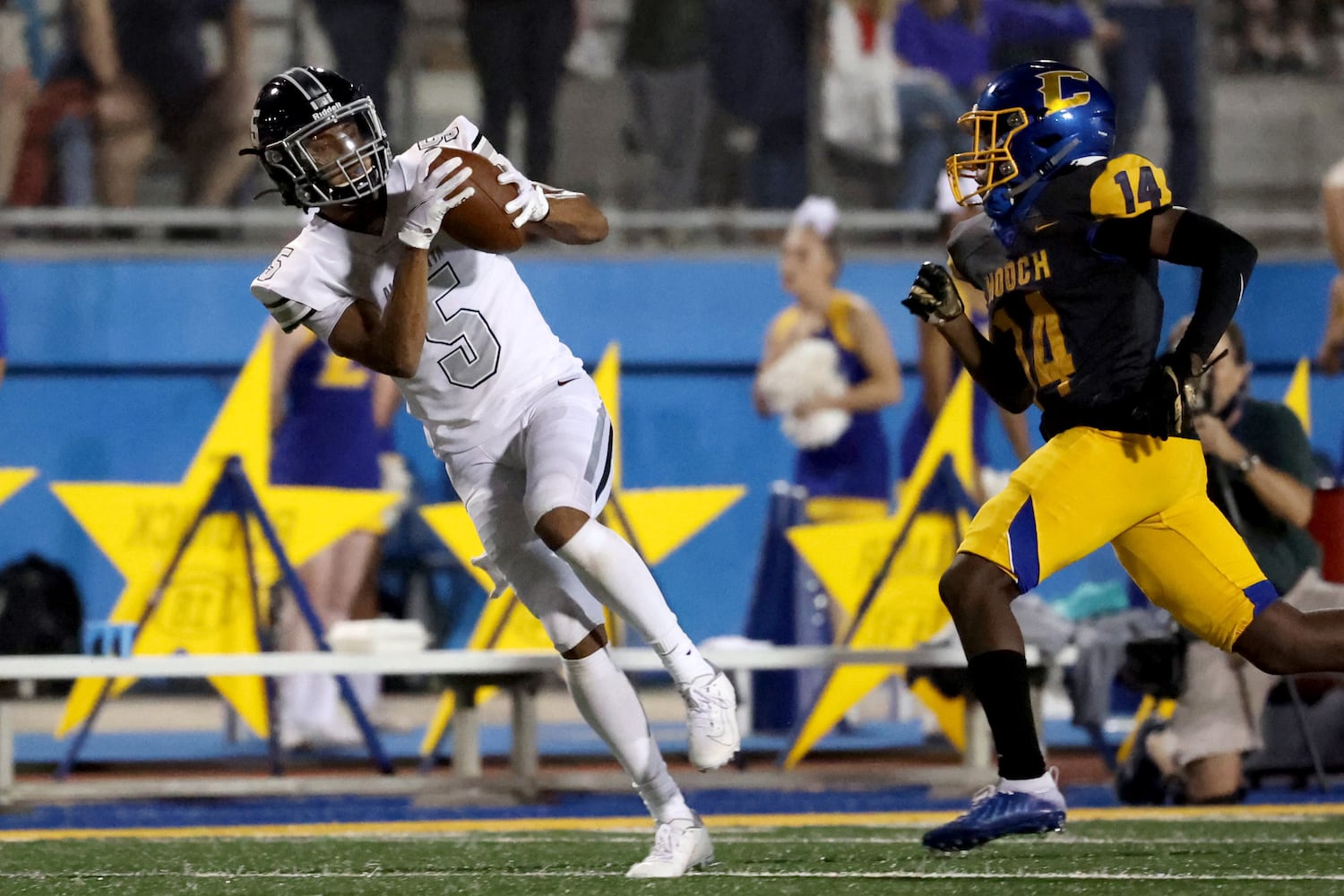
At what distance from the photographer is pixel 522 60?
9859 mm

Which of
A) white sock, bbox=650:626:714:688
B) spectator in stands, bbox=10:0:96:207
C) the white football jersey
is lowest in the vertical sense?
white sock, bbox=650:626:714:688

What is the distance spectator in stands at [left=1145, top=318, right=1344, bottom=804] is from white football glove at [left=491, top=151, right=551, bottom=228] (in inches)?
101

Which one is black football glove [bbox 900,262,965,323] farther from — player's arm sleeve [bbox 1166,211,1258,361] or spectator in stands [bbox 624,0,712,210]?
spectator in stands [bbox 624,0,712,210]

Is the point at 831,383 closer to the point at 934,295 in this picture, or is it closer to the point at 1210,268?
the point at 934,295

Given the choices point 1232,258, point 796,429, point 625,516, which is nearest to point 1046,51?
point 796,429

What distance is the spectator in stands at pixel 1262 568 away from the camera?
6109mm

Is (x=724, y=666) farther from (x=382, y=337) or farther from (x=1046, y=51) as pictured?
(x=1046, y=51)

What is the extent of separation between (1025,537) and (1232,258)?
0.69 meters

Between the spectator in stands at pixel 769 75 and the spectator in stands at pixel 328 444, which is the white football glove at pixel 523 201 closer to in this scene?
the spectator in stands at pixel 328 444

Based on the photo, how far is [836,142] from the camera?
32.1ft

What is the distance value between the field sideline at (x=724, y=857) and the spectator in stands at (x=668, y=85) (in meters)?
4.67

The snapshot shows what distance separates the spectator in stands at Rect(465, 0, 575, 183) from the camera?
981cm

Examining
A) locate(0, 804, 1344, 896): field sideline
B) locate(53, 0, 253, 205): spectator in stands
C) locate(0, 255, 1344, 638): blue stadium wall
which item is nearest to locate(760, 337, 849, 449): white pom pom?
locate(0, 255, 1344, 638): blue stadium wall

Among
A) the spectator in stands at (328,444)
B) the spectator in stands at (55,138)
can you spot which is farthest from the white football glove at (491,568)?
the spectator in stands at (55,138)
